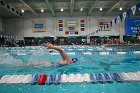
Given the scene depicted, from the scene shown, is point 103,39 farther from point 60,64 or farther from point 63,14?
point 60,64

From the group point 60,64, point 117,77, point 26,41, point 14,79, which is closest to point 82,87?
point 117,77

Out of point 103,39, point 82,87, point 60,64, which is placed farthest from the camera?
point 103,39

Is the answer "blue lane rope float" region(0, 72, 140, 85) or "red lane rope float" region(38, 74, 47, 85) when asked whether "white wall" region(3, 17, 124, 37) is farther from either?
"red lane rope float" region(38, 74, 47, 85)

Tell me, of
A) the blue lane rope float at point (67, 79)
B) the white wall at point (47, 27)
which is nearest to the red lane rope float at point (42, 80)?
the blue lane rope float at point (67, 79)

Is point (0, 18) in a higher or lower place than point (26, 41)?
higher

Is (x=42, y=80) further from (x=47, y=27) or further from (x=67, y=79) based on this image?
(x=47, y=27)

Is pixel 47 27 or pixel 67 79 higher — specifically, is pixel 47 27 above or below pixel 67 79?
above

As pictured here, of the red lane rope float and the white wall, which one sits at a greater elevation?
the white wall

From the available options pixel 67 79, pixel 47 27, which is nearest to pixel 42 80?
pixel 67 79

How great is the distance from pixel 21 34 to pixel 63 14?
6.01 m

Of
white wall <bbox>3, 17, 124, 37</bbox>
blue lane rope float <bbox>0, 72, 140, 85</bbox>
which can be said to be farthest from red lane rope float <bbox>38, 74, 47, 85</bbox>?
white wall <bbox>3, 17, 124, 37</bbox>

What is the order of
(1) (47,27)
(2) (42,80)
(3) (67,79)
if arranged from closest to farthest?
1. (2) (42,80)
2. (3) (67,79)
3. (1) (47,27)

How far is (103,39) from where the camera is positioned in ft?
93.3

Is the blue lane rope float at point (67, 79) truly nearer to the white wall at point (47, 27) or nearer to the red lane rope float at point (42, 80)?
the red lane rope float at point (42, 80)
